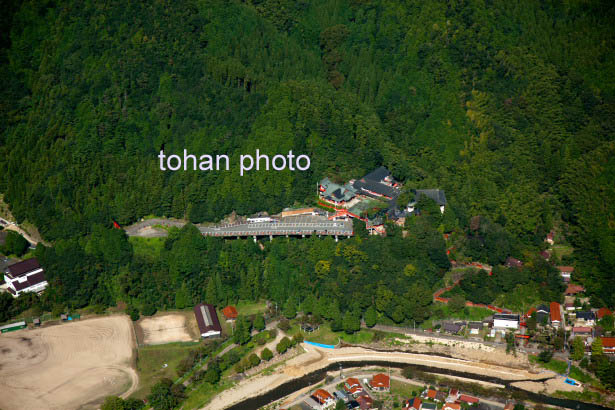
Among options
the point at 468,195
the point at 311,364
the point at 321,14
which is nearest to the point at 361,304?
the point at 311,364

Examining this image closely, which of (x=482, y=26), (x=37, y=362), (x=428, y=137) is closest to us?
(x=37, y=362)

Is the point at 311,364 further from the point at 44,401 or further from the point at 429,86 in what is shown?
the point at 429,86

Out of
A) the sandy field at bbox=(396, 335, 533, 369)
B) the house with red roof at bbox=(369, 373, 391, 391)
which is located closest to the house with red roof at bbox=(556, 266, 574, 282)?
the sandy field at bbox=(396, 335, 533, 369)

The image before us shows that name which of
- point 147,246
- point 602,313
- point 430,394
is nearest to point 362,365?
point 430,394

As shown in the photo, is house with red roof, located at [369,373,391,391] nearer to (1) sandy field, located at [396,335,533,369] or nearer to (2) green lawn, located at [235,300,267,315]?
(1) sandy field, located at [396,335,533,369]

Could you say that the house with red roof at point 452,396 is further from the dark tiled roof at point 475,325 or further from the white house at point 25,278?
the white house at point 25,278

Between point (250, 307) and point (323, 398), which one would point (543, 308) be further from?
point (250, 307)
